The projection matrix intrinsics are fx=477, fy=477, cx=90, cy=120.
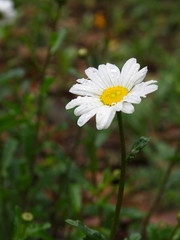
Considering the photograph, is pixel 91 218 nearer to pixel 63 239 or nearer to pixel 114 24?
pixel 63 239

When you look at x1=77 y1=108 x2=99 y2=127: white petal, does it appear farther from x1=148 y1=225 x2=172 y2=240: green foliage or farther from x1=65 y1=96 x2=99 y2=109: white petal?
x1=148 y1=225 x2=172 y2=240: green foliage

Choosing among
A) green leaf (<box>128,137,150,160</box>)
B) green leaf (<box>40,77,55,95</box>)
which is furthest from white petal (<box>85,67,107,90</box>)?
green leaf (<box>40,77,55,95</box>)

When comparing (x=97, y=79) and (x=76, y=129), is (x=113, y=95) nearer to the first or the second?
(x=97, y=79)

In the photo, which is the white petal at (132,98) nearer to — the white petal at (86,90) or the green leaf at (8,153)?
the white petal at (86,90)

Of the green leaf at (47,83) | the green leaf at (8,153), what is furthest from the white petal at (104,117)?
the green leaf at (8,153)

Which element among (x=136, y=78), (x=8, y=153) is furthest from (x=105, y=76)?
(x=8, y=153)

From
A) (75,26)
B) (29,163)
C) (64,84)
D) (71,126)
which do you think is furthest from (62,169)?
(75,26)

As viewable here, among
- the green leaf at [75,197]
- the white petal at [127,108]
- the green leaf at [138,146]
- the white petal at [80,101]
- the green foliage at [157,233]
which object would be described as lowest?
the green foliage at [157,233]
